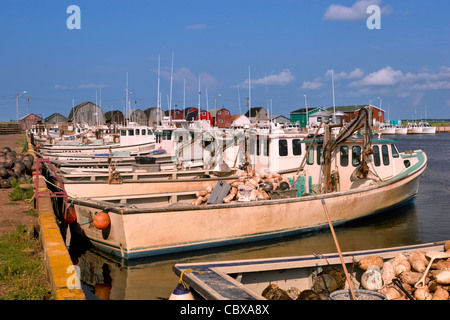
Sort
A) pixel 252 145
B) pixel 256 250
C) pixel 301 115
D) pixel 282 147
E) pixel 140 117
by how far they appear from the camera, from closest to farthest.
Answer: pixel 256 250
pixel 282 147
pixel 252 145
pixel 301 115
pixel 140 117

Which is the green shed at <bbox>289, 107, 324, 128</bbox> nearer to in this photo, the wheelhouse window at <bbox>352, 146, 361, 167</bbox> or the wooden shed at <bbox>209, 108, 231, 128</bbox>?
the wooden shed at <bbox>209, 108, 231, 128</bbox>

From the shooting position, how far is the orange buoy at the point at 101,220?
11.2 meters

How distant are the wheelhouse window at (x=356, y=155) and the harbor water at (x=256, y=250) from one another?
A: 2.18 m

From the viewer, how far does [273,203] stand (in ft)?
41.8

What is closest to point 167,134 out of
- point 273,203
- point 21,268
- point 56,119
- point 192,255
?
point 273,203

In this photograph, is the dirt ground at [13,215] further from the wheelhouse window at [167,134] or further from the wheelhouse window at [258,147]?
the wheelhouse window at [167,134]

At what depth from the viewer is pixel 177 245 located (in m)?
11.7

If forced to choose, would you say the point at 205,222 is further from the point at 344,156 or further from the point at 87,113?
the point at 87,113

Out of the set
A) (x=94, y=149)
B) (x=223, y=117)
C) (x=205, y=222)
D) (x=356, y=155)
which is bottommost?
(x=205, y=222)

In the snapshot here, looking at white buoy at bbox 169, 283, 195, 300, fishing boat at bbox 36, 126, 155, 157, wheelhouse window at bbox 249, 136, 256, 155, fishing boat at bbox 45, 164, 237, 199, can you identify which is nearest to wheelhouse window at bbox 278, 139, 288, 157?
wheelhouse window at bbox 249, 136, 256, 155

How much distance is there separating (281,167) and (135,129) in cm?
1895

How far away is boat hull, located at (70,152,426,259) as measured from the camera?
438 inches

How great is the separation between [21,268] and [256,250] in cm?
666
